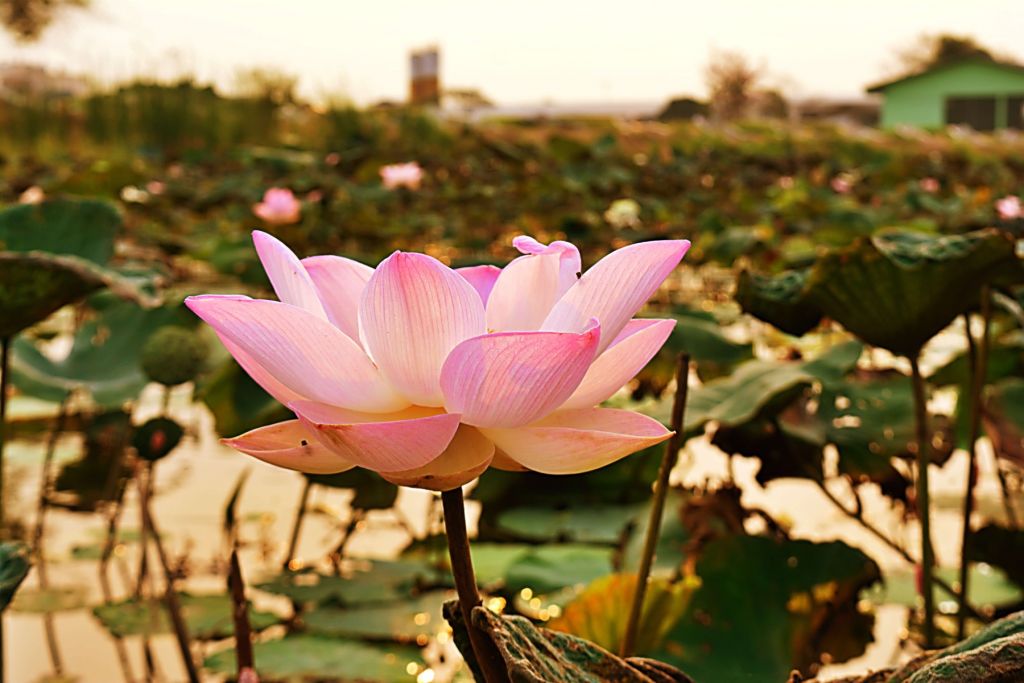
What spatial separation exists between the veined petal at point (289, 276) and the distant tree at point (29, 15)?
19.4m

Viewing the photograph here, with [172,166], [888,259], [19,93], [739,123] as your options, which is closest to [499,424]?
[888,259]

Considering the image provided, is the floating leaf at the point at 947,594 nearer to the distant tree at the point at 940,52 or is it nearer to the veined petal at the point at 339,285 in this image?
the veined petal at the point at 339,285

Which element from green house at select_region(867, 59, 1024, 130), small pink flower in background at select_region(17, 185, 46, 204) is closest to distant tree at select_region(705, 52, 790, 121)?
green house at select_region(867, 59, 1024, 130)

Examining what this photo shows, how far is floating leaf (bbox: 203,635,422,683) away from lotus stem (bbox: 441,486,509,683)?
0.55 metres

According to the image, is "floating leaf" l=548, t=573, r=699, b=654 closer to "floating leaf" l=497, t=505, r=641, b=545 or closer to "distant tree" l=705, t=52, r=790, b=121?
"floating leaf" l=497, t=505, r=641, b=545

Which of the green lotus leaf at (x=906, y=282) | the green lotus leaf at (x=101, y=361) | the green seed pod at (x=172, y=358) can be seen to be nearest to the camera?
the green lotus leaf at (x=906, y=282)

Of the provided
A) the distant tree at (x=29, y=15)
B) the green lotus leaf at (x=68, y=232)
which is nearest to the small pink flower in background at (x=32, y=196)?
the green lotus leaf at (x=68, y=232)

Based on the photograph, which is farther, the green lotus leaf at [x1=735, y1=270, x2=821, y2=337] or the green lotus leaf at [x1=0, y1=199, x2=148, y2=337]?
the green lotus leaf at [x1=0, y1=199, x2=148, y2=337]

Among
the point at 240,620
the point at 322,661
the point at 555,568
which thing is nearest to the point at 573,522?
the point at 555,568

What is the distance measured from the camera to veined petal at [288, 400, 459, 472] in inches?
11.6

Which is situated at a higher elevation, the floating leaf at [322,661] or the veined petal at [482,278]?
the veined petal at [482,278]

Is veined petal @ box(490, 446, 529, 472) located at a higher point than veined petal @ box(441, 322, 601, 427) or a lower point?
lower

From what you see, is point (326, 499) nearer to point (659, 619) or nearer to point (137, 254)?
point (137, 254)

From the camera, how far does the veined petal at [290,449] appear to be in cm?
33
